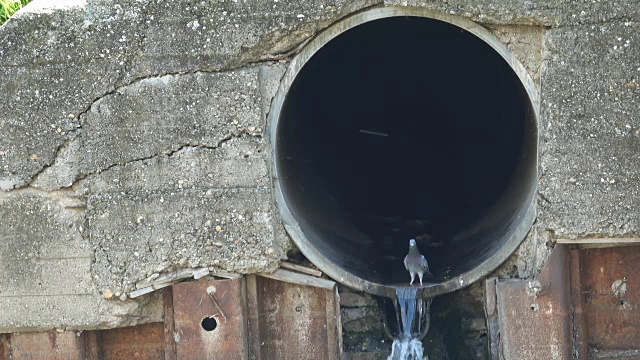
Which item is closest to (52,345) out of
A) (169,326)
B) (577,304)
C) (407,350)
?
(169,326)

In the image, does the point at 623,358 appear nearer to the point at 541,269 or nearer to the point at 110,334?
the point at 541,269

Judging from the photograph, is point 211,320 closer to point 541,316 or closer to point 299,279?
point 299,279

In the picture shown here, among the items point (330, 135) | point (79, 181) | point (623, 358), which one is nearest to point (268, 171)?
point (79, 181)

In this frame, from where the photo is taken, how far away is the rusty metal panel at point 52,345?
257 inches

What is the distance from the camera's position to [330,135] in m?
9.61

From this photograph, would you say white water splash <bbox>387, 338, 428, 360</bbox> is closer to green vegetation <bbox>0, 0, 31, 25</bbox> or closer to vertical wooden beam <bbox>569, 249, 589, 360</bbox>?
vertical wooden beam <bbox>569, 249, 589, 360</bbox>

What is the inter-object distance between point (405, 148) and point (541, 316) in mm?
4412

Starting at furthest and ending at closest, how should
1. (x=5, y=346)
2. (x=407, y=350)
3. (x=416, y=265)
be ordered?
1. (x=416, y=265)
2. (x=407, y=350)
3. (x=5, y=346)

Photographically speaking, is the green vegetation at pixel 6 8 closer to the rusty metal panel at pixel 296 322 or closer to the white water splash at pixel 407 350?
the rusty metal panel at pixel 296 322

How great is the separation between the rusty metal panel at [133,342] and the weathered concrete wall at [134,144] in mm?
180

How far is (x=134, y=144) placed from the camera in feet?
21.1

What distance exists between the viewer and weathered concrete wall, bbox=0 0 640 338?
20.8 feet

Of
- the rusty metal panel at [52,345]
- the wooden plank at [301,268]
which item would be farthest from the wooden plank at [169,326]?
the wooden plank at [301,268]

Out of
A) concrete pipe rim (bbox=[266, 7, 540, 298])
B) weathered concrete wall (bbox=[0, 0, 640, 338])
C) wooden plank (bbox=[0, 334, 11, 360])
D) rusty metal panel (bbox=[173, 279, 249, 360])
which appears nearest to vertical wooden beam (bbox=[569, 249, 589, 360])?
weathered concrete wall (bbox=[0, 0, 640, 338])
